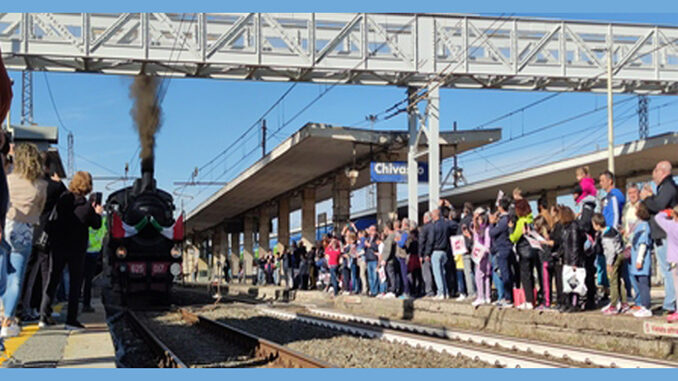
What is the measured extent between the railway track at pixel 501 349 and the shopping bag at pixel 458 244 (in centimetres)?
170

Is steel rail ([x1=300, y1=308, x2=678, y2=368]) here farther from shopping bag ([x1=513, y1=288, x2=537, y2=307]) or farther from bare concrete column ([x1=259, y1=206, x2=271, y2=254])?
bare concrete column ([x1=259, y1=206, x2=271, y2=254])

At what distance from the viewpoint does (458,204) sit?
4116 cm

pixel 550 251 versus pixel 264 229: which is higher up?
pixel 264 229

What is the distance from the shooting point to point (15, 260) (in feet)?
22.4

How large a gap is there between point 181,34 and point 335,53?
416cm

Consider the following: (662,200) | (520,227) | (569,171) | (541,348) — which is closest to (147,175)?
(520,227)

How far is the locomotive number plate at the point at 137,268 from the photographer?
17891mm

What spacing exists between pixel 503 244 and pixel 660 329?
3520mm

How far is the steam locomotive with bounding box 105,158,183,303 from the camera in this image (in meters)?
18.0

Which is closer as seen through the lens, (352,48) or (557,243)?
(557,243)

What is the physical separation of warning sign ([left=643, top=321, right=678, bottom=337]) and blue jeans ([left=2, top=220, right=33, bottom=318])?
6880 millimetres

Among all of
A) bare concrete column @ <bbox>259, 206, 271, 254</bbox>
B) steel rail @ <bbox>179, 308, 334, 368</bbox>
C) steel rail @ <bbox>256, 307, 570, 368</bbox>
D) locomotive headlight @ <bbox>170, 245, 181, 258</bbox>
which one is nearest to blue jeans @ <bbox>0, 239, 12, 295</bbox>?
steel rail @ <bbox>179, 308, 334, 368</bbox>

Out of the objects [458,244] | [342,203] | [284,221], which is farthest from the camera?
[284,221]

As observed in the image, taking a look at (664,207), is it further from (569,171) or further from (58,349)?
(569,171)
